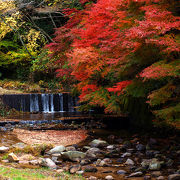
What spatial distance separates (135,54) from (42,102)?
9.10 m

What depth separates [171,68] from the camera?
4.57 meters

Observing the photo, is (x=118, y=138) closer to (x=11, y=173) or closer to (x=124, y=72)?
(x=124, y=72)

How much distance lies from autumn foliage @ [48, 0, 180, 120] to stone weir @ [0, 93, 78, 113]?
15.4ft

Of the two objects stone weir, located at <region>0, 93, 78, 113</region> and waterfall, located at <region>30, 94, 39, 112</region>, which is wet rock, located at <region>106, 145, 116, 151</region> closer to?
stone weir, located at <region>0, 93, 78, 113</region>

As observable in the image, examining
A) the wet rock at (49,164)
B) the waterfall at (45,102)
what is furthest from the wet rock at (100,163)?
the waterfall at (45,102)

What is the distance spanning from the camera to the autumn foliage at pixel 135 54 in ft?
15.5

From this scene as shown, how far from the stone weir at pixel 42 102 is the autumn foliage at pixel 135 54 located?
4.71 meters

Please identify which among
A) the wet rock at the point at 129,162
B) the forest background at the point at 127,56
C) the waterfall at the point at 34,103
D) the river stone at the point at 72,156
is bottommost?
the waterfall at the point at 34,103

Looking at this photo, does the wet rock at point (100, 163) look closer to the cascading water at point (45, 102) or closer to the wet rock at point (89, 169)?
the wet rock at point (89, 169)

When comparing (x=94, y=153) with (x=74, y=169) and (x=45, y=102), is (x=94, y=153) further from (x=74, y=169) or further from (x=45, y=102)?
(x=45, y=102)

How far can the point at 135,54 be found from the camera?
18.7ft

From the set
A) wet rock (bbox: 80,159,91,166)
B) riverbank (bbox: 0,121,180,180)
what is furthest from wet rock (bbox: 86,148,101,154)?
wet rock (bbox: 80,159,91,166)

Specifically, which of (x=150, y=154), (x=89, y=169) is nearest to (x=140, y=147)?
(x=150, y=154)

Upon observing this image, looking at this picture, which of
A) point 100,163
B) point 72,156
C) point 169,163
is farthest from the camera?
→ point 72,156
